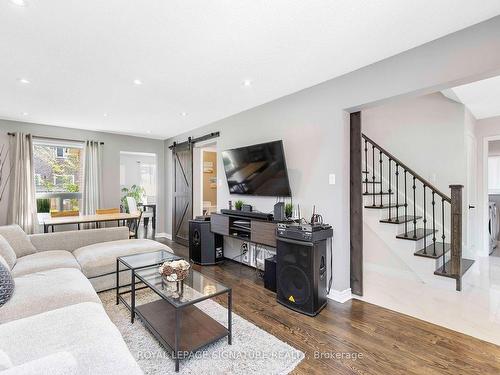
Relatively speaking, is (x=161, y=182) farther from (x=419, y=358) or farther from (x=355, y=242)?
(x=419, y=358)

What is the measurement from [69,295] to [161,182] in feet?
15.6

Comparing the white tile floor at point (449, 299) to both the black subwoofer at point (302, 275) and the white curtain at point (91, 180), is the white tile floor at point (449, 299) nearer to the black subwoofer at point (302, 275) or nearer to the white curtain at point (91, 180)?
the black subwoofer at point (302, 275)

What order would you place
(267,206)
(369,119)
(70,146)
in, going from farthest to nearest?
(70,146)
(369,119)
(267,206)

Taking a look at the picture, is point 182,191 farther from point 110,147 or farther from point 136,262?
point 136,262

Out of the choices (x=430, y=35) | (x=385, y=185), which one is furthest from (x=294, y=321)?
(x=385, y=185)

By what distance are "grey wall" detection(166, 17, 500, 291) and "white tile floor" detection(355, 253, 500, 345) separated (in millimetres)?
613

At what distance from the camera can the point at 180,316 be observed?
2.08 metres

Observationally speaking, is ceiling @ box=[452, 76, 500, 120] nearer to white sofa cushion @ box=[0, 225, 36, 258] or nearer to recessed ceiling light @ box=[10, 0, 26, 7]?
recessed ceiling light @ box=[10, 0, 26, 7]

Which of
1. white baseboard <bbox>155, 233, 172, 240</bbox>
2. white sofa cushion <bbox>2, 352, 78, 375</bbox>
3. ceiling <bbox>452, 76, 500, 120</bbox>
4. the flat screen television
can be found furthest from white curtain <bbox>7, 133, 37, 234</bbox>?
ceiling <bbox>452, 76, 500, 120</bbox>

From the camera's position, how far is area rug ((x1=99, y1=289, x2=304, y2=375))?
5.67 feet

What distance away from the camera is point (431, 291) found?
3.01m

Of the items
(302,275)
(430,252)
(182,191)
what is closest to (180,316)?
(302,275)

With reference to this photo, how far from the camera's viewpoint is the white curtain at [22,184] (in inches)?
177

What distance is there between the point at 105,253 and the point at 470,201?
5.53 meters
